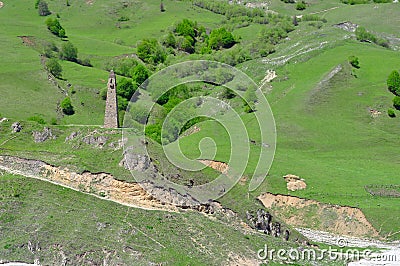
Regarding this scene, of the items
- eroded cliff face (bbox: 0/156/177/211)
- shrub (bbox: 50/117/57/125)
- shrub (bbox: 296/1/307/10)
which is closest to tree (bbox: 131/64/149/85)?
shrub (bbox: 50/117/57/125)

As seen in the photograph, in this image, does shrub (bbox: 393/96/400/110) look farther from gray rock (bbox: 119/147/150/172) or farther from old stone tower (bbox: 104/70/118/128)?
gray rock (bbox: 119/147/150/172)

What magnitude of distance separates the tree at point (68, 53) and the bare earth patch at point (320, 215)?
78.8 metres

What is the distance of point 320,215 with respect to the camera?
55719mm

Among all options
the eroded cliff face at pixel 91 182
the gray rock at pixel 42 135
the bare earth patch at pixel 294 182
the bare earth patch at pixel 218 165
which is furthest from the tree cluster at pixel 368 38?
the eroded cliff face at pixel 91 182

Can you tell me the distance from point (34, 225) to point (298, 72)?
249ft

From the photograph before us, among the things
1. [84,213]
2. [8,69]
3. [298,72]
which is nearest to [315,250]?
[84,213]

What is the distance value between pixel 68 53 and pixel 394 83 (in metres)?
70.0

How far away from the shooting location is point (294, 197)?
58.3 metres

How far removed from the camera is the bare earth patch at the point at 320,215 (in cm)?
5388

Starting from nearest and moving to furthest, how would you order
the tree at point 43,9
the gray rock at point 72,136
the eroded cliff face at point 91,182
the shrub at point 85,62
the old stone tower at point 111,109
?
the eroded cliff face at point 91,182, the gray rock at point 72,136, the old stone tower at point 111,109, the shrub at point 85,62, the tree at point 43,9

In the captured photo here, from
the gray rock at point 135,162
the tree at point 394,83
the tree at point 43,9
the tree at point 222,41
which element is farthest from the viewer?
the tree at point 43,9

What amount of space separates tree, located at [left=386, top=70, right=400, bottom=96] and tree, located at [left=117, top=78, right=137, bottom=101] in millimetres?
44714

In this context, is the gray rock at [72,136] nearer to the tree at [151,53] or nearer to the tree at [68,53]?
the tree at [68,53]

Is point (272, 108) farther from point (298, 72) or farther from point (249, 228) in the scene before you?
point (249, 228)
